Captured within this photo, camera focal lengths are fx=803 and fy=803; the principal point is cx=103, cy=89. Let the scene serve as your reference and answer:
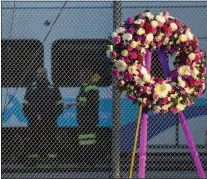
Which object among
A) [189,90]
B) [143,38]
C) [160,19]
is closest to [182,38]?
[160,19]

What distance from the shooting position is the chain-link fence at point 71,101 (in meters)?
10.8

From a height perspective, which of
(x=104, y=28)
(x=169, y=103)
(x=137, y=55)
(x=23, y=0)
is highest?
(x=23, y=0)

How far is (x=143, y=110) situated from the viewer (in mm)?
7812

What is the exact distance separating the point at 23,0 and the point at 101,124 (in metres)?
2.00

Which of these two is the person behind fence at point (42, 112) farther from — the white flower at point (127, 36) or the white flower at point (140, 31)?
Answer: the white flower at point (140, 31)

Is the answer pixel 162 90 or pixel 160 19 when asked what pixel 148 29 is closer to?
pixel 160 19

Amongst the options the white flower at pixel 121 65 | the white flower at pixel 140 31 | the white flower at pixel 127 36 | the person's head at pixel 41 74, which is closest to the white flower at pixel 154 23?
the white flower at pixel 140 31

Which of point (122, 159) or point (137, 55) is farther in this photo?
point (122, 159)

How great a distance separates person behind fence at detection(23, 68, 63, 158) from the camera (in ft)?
35.5

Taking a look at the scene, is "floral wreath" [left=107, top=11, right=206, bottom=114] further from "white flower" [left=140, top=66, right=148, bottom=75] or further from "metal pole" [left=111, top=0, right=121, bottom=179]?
"metal pole" [left=111, top=0, right=121, bottom=179]

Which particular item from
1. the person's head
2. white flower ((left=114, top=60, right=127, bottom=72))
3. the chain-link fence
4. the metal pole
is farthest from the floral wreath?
the person's head

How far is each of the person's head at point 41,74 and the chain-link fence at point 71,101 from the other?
0.05ft

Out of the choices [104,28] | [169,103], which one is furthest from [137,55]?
[104,28]

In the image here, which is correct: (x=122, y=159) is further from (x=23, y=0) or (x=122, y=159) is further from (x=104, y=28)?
(x=23, y=0)
